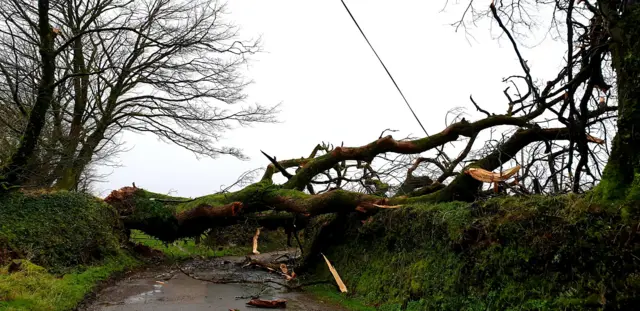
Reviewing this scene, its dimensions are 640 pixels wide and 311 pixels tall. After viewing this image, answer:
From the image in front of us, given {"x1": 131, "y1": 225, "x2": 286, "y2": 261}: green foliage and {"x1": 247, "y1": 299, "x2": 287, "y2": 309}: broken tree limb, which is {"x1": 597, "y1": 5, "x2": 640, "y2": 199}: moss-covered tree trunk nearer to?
{"x1": 247, "y1": 299, "x2": 287, "y2": 309}: broken tree limb

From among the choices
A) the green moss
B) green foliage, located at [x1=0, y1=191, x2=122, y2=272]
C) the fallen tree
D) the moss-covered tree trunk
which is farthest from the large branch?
green foliage, located at [x1=0, y1=191, x2=122, y2=272]

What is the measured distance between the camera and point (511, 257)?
15.7 ft

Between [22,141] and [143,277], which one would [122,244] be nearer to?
[143,277]

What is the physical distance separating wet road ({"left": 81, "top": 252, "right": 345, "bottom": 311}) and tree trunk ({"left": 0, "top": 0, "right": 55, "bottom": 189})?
124 inches

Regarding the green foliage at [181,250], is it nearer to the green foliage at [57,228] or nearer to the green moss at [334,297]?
the green foliage at [57,228]

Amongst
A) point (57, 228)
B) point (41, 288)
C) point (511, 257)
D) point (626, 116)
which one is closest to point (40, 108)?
point (57, 228)

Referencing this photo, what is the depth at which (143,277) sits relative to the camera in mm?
9852

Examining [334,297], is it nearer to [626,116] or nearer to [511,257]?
[511,257]

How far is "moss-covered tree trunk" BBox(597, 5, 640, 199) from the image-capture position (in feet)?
13.4

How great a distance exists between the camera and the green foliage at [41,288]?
5253 mm

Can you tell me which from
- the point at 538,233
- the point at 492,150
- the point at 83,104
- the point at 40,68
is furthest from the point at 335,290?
the point at 83,104

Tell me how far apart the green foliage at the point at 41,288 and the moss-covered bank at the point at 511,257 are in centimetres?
425

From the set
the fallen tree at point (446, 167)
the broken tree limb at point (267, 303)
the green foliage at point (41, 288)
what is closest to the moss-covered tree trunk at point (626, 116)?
the fallen tree at point (446, 167)

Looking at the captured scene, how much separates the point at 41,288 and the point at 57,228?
3.69 metres
